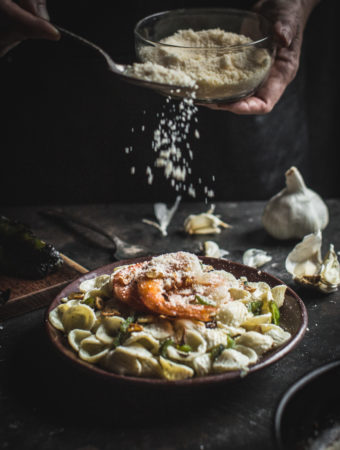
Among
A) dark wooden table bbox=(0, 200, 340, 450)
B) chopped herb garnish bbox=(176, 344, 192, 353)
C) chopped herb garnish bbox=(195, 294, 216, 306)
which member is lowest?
dark wooden table bbox=(0, 200, 340, 450)

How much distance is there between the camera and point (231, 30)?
152 cm

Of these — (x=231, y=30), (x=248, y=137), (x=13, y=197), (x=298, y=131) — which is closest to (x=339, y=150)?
(x=298, y=131)

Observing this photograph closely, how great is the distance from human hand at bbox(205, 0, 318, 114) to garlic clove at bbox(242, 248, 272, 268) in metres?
0.43

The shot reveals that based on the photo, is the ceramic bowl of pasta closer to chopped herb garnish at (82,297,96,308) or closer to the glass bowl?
chopped herb garnish at (82,297,96,308)

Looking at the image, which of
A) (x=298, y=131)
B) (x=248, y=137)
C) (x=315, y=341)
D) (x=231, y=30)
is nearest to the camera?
(x=315, y=341)

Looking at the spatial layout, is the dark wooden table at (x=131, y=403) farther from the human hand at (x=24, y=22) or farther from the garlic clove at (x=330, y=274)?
the human hand at (x=24, y=22)

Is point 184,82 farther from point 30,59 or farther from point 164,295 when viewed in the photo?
point 30,59

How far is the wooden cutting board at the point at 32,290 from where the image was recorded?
1.40m

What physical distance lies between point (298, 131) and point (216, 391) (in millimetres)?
1541

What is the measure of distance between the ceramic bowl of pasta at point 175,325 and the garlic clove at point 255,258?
347 millimetres

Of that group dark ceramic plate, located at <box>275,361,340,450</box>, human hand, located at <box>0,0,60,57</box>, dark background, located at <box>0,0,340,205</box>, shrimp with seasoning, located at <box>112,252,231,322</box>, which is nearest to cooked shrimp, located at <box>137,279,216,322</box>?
shrimp with seasoning, located at <box>112,252,231,322</box>

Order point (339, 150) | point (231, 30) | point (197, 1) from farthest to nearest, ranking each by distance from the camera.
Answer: point (339, 150)
point (197, 1)
point (231, 30)

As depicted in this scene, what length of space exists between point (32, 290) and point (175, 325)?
51 centimetres

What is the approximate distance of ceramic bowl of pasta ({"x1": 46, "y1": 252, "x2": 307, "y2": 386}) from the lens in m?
1.02
